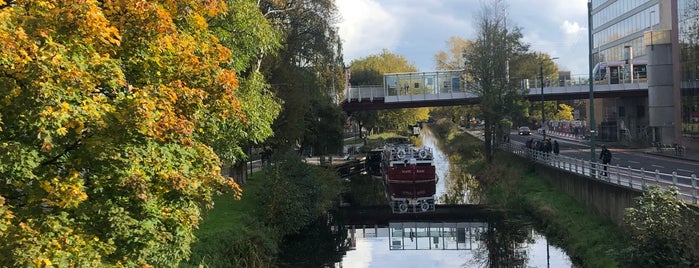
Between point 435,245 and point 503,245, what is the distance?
301 cm

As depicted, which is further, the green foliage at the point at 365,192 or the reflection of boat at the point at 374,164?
the reflection of boat at the point at 374,164

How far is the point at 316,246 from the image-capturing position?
24688mm

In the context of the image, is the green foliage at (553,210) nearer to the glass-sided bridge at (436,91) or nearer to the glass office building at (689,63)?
the glass-sided bridge at (436,91)

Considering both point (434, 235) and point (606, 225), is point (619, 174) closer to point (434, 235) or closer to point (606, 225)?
point (606, 225)

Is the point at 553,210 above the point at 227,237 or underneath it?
underneath

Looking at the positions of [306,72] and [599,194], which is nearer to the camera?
[599,194]

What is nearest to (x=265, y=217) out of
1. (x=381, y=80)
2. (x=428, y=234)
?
(x=428, y=234)

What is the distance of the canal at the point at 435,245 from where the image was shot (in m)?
21.7

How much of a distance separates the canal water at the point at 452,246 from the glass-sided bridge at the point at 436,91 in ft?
80.9

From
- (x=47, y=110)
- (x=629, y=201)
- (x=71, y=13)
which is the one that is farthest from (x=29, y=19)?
(x=629, y=201)

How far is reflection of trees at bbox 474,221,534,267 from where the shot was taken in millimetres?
21359

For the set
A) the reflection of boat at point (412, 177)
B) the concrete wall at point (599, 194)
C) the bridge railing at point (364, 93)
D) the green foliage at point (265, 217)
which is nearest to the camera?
the green foliage at point (265, 217)

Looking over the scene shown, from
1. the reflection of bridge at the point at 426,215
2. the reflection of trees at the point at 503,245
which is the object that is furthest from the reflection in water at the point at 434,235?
the reflection of bridge at the point at 426,215

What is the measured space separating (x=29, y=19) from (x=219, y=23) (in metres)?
10.2
